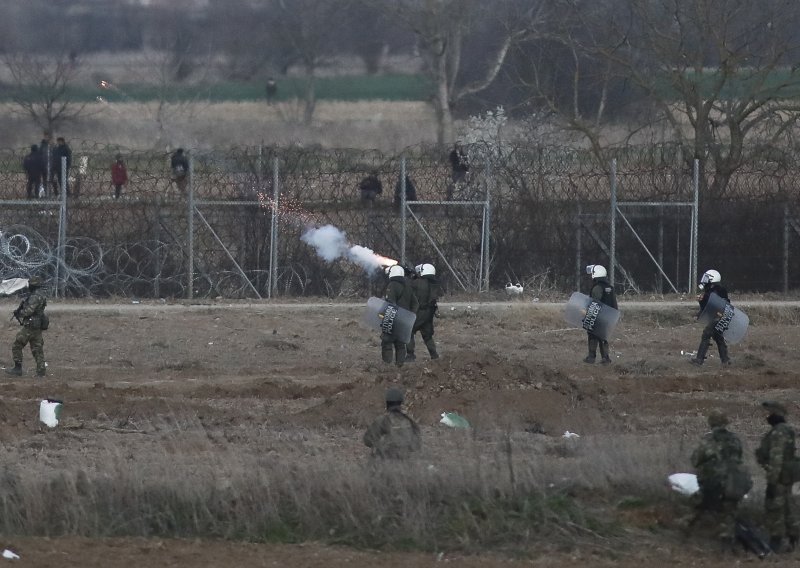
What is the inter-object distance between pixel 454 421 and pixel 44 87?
51.7ft

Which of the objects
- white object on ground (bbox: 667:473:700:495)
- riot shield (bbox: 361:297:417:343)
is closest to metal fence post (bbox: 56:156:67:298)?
riot shield (bbox: 361:297:417:343)

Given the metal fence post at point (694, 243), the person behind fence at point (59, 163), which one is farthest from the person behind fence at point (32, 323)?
the metal fence post at point (694, 243)

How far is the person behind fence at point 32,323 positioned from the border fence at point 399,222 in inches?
217

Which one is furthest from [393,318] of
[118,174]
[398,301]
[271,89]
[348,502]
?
[271,89]

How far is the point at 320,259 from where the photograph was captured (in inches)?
936

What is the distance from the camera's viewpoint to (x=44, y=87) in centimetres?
2705

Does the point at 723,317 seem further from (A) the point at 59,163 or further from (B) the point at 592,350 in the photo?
(A) the point at 59,163

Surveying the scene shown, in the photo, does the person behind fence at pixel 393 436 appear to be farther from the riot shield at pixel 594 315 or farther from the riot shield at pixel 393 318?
the riot shield at pixel 594 315

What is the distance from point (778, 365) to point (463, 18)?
582 inches

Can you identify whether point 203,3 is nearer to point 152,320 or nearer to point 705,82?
point 152,320

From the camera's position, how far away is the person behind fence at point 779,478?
986cm

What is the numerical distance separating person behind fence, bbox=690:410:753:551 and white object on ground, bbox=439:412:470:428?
432 centimetres

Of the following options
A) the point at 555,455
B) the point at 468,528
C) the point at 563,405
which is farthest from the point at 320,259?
the point at 468,528

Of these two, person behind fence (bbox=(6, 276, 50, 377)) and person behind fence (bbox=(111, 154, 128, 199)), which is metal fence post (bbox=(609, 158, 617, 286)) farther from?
person behind fence (bbox=(6, 276, 50, 377))
